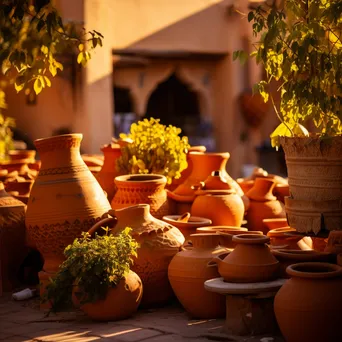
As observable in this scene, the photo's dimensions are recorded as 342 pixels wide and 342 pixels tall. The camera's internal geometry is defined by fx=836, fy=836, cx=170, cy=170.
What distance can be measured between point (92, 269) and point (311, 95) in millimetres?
1870

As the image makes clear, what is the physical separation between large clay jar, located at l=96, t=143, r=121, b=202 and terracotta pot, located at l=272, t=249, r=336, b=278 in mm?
2518

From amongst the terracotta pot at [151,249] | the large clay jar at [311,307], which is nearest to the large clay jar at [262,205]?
the terracotta pot at [151,249]

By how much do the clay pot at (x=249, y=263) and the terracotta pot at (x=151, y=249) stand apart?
740 millimetres

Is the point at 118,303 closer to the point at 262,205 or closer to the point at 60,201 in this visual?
the point at 60,201

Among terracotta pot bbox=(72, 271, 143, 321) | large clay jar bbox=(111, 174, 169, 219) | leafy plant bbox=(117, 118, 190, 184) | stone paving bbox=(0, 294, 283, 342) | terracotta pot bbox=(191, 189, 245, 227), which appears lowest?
stone paving bbox=(0, 294, 283, 342)

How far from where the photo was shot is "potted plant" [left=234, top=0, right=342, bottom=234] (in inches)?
214

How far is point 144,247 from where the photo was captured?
20.0 ft

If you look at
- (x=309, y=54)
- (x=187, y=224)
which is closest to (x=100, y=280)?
(x=187, y=224)

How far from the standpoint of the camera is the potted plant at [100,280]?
222 inches

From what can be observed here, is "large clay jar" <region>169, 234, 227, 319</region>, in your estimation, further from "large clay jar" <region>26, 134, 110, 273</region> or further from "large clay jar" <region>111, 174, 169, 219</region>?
"large clay jar" <region>111, 174, 169, 219</region>

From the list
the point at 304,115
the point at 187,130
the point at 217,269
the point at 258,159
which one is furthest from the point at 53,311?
the point at 258,159

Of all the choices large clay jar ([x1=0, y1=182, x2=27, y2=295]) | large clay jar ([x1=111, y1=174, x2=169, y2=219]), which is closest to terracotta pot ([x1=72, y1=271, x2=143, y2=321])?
large clay jar ([x1=111, y1=174, x2=169, y2=219])

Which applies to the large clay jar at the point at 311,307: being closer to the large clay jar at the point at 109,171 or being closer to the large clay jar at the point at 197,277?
the large clay jar at the point at 197,277

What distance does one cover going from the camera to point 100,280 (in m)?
5.66
